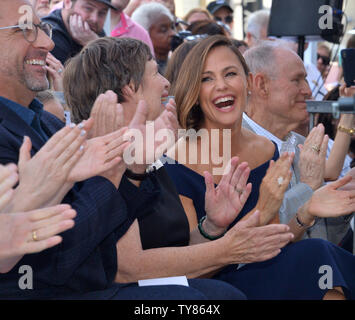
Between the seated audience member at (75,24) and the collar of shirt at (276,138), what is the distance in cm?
104

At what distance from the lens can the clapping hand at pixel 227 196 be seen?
79.7 inches

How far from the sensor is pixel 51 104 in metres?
2.35

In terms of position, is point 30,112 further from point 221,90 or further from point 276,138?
point 276,138

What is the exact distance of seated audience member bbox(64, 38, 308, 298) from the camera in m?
1.84

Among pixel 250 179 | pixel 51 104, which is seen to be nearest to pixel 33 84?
pixel 51 104

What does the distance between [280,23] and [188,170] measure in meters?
1.59

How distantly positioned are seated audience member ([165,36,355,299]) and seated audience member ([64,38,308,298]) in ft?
0.28

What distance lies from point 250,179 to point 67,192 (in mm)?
1021

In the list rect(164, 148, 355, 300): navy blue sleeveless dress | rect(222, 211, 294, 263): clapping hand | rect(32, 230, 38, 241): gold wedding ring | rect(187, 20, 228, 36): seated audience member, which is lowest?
rect(164, 148, 355, 300): navy blue sleeveless dress

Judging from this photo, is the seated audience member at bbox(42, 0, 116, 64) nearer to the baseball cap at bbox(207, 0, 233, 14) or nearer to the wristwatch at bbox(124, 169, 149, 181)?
the wristwatch at bbox(124, 169, 149, 181)

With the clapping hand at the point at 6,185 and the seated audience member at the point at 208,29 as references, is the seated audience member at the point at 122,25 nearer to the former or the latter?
the seated audience member at the point at 208,29

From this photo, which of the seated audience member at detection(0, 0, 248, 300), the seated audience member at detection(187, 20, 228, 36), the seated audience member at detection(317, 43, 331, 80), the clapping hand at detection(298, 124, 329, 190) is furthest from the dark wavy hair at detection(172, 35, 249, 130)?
the seated audience member at detection(317, 43, 331, 80)

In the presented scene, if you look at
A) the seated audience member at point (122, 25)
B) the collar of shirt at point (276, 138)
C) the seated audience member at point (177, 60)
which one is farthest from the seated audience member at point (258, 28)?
the seated audience member at point (177, 60)
